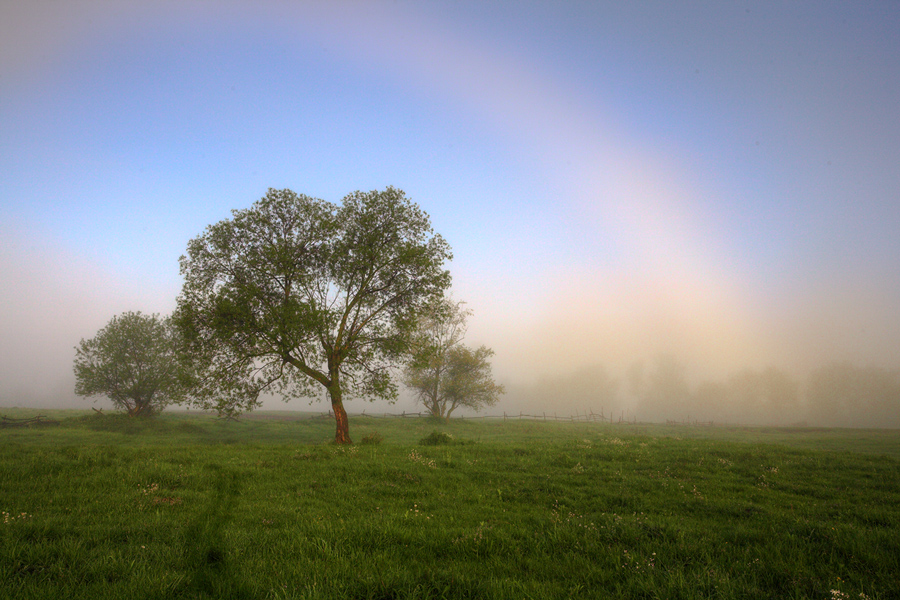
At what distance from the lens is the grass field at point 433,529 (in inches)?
196

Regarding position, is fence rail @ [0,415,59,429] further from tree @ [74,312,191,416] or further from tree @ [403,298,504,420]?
tree @ [403,298,504,420]

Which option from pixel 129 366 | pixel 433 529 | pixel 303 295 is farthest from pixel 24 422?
pixel 433 529

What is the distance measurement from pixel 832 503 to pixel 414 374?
2018 inches

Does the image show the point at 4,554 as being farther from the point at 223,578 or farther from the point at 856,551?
the point at 856,551

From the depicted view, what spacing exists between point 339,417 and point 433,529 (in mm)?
18586

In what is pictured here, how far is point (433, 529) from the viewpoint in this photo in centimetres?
709

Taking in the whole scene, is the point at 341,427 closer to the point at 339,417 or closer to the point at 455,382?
the point at 339,417

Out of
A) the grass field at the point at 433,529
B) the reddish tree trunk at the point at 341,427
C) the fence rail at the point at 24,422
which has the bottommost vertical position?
the fence rail at the point at 24,422

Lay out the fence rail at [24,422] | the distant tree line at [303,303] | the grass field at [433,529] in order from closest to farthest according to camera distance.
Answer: the grass field at [433,529] < the distant tree line at [303,303] < the fence rail at [24,422]

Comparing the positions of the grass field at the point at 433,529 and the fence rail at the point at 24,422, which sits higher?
the grass field at the point at 433,529

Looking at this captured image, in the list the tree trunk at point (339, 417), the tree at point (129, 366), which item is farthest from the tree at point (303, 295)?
the tree at point (129, 366)

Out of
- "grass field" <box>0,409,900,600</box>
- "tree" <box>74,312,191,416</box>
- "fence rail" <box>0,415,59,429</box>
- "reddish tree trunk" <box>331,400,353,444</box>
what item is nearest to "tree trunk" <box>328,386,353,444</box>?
"reddish tree trunk" <box>331,400,353,444</box>

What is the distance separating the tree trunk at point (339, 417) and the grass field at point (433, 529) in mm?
9484

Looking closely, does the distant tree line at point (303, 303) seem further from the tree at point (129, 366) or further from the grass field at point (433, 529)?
the tree at point (129, 366)
